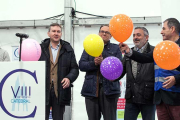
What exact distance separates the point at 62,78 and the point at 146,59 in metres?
0.99

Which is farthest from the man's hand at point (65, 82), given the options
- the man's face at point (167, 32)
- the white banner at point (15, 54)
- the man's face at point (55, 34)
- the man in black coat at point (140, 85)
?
the white banner at point (15, 54)

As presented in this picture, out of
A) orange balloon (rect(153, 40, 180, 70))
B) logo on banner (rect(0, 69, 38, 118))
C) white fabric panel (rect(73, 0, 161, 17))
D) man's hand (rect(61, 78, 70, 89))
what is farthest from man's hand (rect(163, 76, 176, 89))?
white fabric panel (rect(73, 0, 161, 17))

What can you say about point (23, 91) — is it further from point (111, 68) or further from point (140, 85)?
point (140, 85)

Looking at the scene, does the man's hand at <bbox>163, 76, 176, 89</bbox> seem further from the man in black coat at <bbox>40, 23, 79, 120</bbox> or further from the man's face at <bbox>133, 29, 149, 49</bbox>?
the man in black coat at <bbox>40, 23, 79, 120</bbox>

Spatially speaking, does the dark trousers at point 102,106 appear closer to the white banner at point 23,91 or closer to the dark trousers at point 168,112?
the dark trousers at point 168,112

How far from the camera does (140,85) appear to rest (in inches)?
96.2

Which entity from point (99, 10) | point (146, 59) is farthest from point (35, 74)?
point (99, 10)

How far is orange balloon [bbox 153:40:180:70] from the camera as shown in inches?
74.7

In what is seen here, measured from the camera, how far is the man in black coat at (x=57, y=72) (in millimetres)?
2529

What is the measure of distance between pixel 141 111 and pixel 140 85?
0.31 metres

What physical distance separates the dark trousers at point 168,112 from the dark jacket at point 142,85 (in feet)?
0.62

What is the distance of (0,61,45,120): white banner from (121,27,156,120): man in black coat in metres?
1.09

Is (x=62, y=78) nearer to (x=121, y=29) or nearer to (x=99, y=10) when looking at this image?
(x=121, y=29)

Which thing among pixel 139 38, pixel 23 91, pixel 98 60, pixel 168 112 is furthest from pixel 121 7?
pixel 23 91
